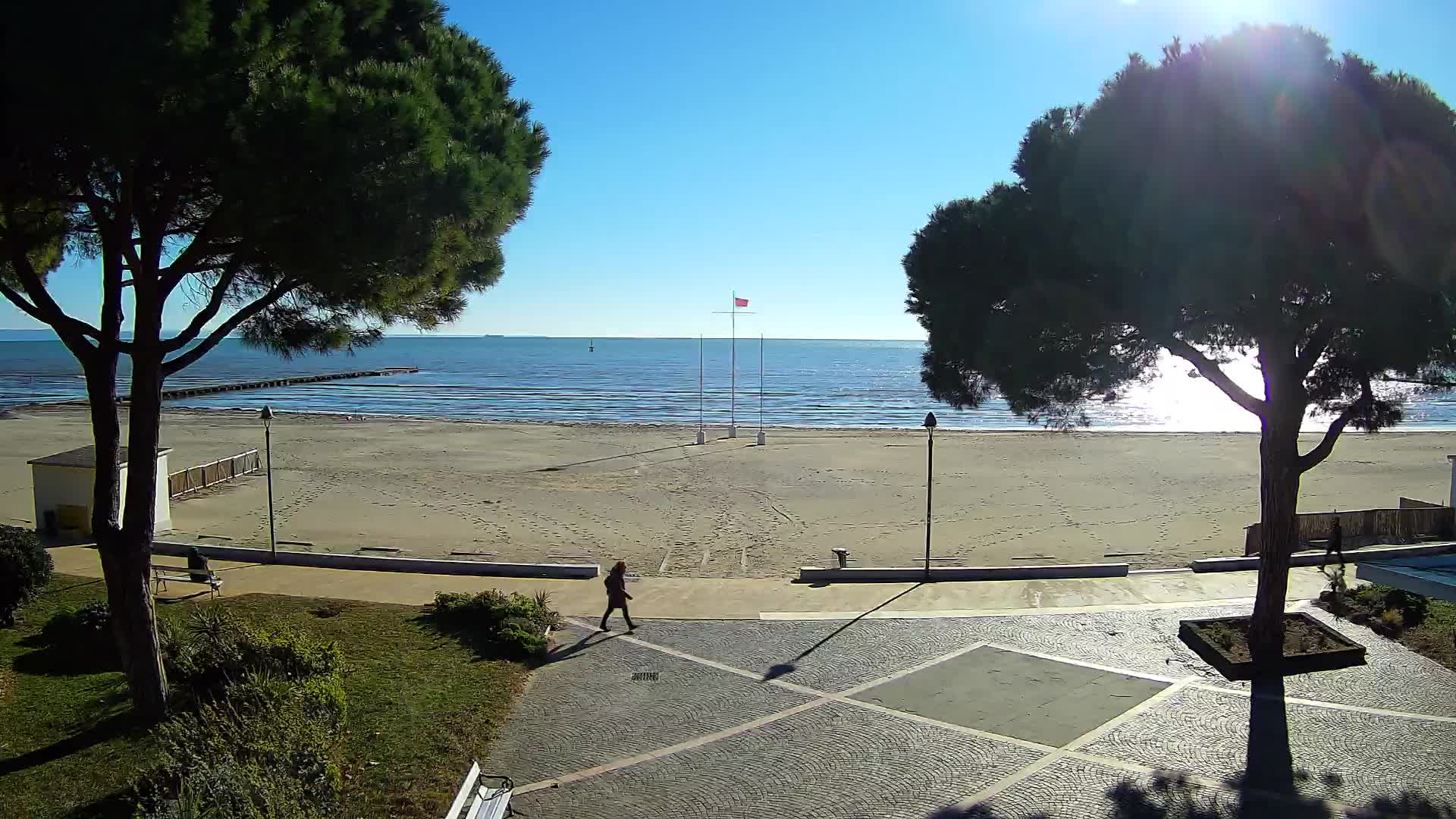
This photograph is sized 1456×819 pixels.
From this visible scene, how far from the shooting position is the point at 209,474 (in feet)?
89.8

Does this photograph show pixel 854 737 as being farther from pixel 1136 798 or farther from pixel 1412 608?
pixel 1412 608

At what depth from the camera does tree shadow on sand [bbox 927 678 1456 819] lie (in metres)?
7.42

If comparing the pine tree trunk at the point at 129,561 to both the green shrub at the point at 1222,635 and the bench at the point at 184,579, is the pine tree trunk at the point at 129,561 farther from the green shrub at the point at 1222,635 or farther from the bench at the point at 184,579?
the green shrub at the point at 1222,635

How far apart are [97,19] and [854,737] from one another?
889cm

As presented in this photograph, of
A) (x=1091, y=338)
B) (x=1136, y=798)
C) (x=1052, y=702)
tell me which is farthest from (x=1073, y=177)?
(x=1136, y=798)

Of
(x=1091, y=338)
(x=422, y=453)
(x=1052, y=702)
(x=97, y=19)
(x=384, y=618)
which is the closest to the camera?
(x=97, y=19)

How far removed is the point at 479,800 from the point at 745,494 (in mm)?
21039

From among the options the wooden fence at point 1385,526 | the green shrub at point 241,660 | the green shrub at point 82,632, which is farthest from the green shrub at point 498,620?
the wooden fence at point 1385,526

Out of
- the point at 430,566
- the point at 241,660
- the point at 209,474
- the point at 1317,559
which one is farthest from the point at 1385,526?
the point at 209,474

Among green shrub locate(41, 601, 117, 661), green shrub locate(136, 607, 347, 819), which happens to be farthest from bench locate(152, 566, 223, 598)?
green shrub locate(136, 607, 347, 819)

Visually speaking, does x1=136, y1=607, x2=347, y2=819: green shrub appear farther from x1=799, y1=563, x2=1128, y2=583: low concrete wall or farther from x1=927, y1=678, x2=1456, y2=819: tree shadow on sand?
x1=799, y1=563, x2=1128, y2=583: low concrete wall

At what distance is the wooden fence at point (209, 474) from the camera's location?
2573 cm

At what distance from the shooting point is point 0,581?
11172 millimetres

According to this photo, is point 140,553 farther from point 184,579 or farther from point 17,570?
point 184,579
